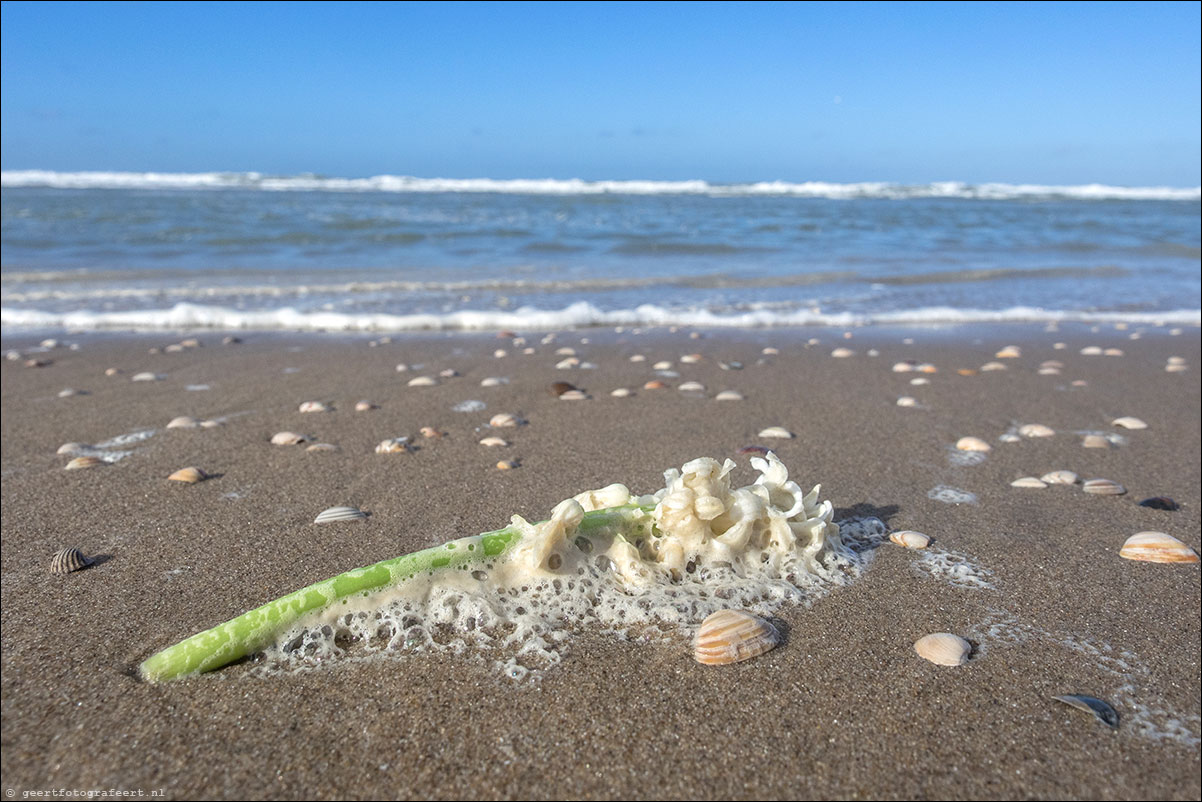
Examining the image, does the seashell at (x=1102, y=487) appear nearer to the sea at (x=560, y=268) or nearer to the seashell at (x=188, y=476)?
the seashell at (x=188, y=476)

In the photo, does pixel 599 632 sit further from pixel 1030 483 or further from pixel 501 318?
pixel 501 318

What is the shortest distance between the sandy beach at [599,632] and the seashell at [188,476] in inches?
1.7

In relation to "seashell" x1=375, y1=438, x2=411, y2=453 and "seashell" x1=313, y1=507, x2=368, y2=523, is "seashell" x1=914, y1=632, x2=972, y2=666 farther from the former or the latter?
"seashell" x1=375, y1=438, x2=411, y2=453

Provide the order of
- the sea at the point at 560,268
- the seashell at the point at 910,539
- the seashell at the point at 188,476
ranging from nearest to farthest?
1. the seashell at the point at 910,539
2. the seashell at the point at 188,476
3. the sea at the point at 560,268

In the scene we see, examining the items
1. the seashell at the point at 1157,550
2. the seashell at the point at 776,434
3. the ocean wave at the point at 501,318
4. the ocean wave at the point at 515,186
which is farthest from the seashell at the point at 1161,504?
the ocean wave at the point at 515,186

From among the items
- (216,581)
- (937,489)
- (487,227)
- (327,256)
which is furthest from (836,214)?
(216,581)

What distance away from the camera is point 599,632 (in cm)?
183

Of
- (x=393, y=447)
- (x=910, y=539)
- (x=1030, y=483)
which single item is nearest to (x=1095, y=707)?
(x=910, y=539)

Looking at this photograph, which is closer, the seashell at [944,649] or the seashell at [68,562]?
the seashell at [944,649]

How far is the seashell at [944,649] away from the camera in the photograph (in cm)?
176

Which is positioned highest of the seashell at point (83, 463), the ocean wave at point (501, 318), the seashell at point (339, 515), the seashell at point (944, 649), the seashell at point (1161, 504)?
the seashell at point (944, 649)

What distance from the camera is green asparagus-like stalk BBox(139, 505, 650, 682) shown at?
1.63 m

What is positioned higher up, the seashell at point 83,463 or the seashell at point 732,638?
the seashell at point 732,638

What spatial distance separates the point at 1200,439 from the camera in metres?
4.14
